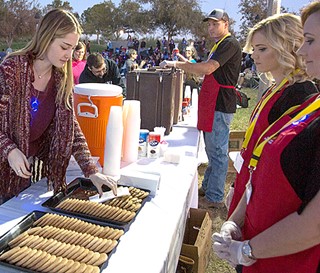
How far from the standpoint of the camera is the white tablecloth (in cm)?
95

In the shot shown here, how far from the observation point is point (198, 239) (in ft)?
5.17

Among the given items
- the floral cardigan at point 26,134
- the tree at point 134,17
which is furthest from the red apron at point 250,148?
the tree at point 134,17

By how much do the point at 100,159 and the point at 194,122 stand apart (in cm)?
134

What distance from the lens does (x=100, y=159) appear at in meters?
1.59

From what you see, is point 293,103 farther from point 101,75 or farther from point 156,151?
point 101,75

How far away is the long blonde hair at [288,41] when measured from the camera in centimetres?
129

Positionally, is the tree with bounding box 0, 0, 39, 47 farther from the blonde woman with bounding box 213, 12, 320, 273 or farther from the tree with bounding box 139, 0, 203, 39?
the blonde woman with bounding box 213, 12, 320, 273

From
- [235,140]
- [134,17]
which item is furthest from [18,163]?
[134,17]

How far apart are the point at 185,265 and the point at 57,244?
2.35ft

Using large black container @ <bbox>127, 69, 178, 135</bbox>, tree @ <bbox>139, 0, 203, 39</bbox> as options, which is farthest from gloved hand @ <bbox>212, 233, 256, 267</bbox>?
tree @ <bbox>139, 0, 203, 39</bbox>

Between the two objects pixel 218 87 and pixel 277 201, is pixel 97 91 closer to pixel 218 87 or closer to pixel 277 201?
pixel 277 201

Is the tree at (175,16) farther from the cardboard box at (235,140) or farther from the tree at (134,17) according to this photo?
the cardboard box at (235,140)

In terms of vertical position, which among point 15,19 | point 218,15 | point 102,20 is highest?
point 102,20

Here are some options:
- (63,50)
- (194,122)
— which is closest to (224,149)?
(194,122)
